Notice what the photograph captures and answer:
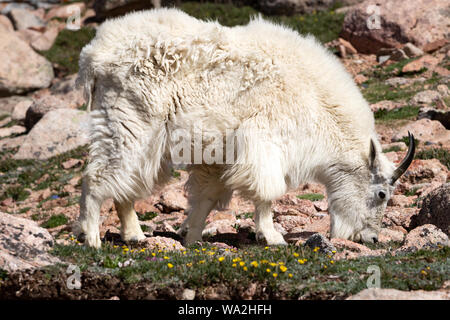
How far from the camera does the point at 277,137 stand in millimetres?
7488

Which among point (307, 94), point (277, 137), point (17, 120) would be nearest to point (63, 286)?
point (277, 137)

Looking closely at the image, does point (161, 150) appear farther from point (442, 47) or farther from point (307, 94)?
point (442, 47)

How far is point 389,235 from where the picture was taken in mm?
8234

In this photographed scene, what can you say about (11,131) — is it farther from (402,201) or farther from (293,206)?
(402,201)

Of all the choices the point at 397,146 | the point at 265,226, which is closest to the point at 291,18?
the point at 397,146

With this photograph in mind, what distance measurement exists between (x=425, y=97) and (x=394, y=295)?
10.7 m

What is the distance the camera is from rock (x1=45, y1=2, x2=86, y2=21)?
2797 cm

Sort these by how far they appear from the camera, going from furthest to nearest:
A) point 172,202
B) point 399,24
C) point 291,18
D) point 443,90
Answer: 1. point 291,18
2. point 399,24
3. point 443,90
4. point 172,202

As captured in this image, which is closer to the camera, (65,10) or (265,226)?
(265,226)

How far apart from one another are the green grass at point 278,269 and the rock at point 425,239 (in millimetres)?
341

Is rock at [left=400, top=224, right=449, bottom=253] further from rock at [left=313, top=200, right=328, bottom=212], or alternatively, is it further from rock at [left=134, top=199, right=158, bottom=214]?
rock at [left=134, top=199, right=158, bottom=214]

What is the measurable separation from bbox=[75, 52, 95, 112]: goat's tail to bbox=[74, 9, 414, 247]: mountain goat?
0.5 inches

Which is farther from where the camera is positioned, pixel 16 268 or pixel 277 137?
pixel 277 137

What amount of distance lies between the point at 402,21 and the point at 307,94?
13.2 meters
